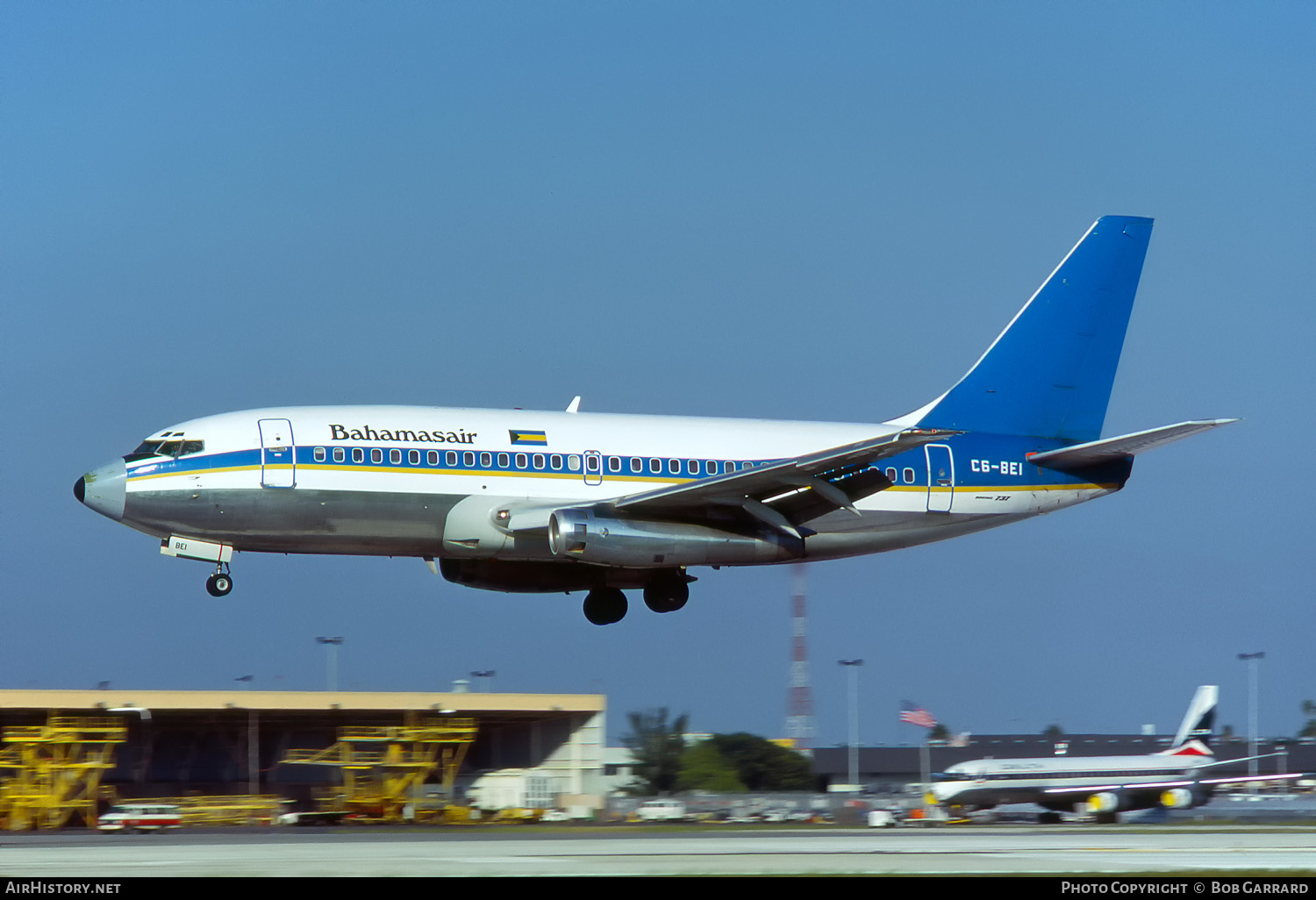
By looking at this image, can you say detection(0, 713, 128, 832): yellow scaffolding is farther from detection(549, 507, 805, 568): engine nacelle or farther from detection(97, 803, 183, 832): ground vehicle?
detection(549, 507, 805, 568): engine nacelle

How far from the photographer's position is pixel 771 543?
124 feet

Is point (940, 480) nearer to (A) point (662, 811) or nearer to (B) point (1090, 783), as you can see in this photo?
(A) point (662, 811)

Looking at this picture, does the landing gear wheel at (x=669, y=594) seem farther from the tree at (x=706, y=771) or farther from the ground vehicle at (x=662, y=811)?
the tree at (x=706, y=771)

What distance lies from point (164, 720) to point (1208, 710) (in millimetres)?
47186

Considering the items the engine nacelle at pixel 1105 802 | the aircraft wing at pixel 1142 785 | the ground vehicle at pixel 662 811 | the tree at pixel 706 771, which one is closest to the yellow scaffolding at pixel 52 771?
the ground vehicle at pixel 662 811

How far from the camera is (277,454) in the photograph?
113 ft

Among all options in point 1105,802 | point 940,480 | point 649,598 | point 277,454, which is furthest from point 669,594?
point 1105,802

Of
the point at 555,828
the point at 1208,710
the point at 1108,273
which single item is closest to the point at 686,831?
the point at 555,828

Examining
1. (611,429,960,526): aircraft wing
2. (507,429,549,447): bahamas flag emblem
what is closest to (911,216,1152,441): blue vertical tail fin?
(611,429,960,526): aircraft wing

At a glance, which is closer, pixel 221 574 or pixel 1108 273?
pixel 221 574

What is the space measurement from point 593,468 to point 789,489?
4.77 meters

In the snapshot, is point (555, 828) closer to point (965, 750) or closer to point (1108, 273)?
point (1108, 273)

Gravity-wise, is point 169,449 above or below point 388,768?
above

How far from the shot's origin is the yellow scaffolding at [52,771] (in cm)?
5100
